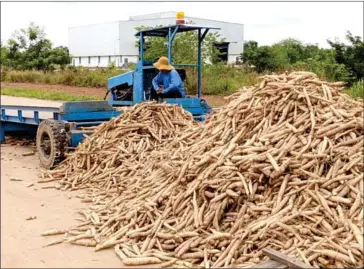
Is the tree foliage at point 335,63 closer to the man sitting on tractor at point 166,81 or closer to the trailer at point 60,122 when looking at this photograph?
the man sitting on tractor at point 166,81

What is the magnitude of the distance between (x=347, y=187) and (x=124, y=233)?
206 centimetres

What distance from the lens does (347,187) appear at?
4.44m

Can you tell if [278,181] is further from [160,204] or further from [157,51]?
[157,51]

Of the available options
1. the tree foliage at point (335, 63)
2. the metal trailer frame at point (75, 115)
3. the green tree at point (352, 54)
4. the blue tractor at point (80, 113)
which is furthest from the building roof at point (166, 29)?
the green tree at point (352, 54)

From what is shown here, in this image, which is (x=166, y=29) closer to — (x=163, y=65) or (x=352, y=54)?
(x=163, y=65)

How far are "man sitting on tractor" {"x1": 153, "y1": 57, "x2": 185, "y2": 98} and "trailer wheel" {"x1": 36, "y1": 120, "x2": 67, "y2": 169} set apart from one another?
1800mm

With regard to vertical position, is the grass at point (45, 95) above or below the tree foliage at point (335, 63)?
below

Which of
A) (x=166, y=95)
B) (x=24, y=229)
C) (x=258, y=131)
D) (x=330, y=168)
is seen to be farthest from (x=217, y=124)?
(x=166, y=95)

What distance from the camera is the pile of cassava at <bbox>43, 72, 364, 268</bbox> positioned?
13.8ft

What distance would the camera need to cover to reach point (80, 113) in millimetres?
8453

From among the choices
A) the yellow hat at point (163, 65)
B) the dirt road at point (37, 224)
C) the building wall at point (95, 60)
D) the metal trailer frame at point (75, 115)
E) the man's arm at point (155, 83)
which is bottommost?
the dirt road at point (37, 224)

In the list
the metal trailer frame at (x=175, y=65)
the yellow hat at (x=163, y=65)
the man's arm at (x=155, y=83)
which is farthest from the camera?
the metal trailer frame at (x=175, y=65)

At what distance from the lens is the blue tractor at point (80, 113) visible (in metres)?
7.96

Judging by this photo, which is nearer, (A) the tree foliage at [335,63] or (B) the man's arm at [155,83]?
(B) the man's arm at [155,83]
